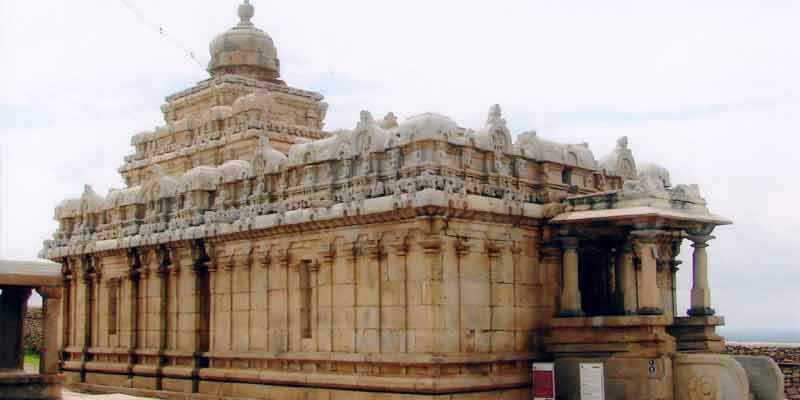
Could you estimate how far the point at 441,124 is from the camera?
21.7m

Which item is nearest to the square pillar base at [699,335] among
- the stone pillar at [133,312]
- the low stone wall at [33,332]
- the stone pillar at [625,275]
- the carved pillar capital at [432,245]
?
the stone pillar at [625,275]

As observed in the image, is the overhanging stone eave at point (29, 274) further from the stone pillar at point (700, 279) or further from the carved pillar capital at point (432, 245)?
the stone pillar at point (700, 279)

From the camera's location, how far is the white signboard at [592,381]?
69.5 feet

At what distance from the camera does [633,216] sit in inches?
856

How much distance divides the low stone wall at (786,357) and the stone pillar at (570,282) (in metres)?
13.5

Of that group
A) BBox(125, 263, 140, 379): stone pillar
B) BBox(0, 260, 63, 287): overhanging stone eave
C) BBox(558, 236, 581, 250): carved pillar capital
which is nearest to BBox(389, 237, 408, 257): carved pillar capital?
BBox(558, 236, 581, 250): carved pillar capital

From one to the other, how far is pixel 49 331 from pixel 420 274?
9.47m

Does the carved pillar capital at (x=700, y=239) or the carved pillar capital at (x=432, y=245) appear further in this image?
the carved pillar capital at (x=700, y=239)

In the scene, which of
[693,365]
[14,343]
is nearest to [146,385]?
[14,343]

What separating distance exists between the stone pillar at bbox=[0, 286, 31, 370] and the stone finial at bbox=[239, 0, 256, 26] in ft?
49.2

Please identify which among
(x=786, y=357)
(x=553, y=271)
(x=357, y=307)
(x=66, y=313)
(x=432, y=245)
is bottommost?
(x=786, y=357)

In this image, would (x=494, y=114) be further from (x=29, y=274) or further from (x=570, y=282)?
(x=29, y=274)

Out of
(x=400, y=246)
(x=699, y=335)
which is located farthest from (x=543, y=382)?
(x=699, y=335)

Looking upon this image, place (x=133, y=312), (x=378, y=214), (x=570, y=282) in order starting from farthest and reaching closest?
(x=133, y=312) < (x=570, y=282) < (x=378, y=214)
